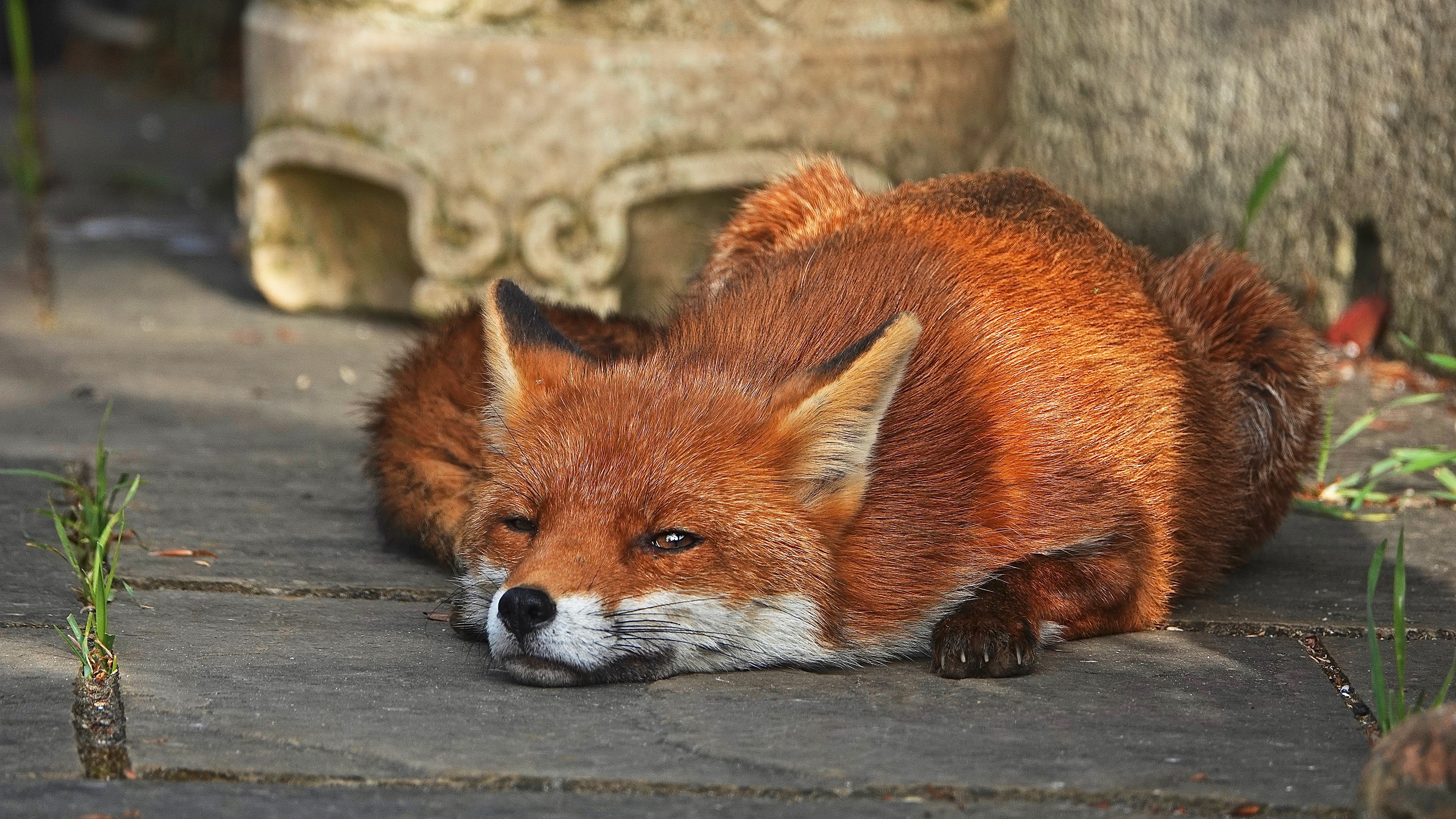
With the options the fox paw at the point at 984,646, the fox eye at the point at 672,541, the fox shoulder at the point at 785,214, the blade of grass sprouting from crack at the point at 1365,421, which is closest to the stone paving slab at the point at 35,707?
the fox eye at the point at 672,541

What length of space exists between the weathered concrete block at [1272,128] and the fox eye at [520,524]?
3640 millimetres

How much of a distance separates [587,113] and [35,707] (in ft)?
12.8

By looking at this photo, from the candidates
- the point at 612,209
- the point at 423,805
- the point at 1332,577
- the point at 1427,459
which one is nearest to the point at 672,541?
the point at 423,805

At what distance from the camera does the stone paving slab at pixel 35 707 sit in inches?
105

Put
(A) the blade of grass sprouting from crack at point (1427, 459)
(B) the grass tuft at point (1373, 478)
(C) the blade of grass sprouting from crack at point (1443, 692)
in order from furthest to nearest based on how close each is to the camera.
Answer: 1. (B) the grass tuft at point (1373, 478)
2. (A) the blade of grass sprouting from crack at point (1427, 459)
3. (C) the blade of grass sprouting from crack at point (1443, 692)

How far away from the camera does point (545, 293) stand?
6.39m

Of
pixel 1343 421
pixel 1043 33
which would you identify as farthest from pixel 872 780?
pixel 1043 33

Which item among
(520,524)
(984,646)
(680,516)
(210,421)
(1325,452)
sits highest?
(680,516)

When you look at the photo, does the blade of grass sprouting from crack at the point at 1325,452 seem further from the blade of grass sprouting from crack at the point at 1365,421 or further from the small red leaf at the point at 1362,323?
the small red leaf at the point at 1362,323

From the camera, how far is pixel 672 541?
123 inches

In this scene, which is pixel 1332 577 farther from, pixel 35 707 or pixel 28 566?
pixel 28 566

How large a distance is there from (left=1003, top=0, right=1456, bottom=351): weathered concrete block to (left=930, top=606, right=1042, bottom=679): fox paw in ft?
9.56

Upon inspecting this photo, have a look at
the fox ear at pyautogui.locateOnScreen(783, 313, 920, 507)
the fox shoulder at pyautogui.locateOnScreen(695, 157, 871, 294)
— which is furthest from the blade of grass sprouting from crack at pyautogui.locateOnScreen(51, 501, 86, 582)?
the fox shoulder at pyautogui.locateOnScreen(695, 157, 871, 294)

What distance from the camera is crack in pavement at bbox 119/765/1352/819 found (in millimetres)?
2619
